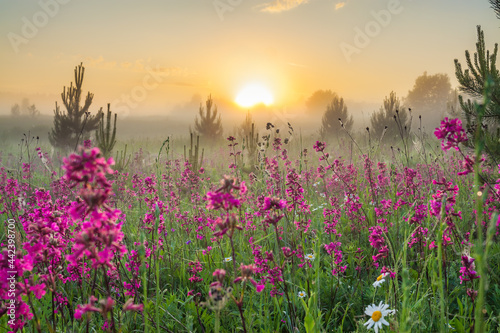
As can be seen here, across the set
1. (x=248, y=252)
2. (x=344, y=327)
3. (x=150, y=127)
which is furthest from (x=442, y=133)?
(x=150, y=127)

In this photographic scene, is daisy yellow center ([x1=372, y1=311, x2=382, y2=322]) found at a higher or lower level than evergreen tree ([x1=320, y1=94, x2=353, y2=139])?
lower

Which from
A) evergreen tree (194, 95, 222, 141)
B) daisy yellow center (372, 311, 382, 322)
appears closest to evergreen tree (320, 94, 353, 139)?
evergreen tree (194, 95, 222, 141)

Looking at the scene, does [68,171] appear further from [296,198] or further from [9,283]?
[296,198]

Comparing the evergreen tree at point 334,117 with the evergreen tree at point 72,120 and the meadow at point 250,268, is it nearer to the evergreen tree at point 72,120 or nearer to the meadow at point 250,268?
the evergreen tree at point 72,120

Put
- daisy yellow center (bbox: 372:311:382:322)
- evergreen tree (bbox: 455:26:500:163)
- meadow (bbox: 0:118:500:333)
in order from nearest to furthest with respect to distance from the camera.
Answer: meadow (bbox: 0:118:500:333)
daisy yellow center (bbox: 372:311:382:322)
evergreen tree (bbox: 455:26:500:163)

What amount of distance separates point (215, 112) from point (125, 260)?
24212mm

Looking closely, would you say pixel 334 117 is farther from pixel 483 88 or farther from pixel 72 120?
pixel 483 88

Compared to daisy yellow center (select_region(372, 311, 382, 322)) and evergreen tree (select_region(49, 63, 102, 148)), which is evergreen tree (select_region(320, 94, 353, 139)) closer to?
evergreen tree (select_region(49, 63, 102, 148))

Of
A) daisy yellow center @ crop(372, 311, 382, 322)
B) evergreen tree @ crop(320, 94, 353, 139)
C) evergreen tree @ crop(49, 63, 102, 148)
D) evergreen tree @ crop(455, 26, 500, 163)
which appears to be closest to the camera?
daisy yellow center @ crop(372, 311, 382, 322)

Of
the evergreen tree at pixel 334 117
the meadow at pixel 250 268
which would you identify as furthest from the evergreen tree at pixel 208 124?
the meadow at pixel 250 268

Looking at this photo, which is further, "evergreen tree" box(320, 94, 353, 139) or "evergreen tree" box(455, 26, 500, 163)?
"evergreen tree" box(320, 94, 353, 139)

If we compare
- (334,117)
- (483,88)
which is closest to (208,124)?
(334,117)

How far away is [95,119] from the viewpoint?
50.8 feet

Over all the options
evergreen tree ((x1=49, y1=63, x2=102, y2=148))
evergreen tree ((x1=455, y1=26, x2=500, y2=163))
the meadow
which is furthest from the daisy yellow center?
evergreen tree ((x1=49, y1=63, x2=102, y2=148))
